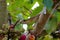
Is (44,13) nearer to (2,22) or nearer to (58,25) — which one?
(58,25)

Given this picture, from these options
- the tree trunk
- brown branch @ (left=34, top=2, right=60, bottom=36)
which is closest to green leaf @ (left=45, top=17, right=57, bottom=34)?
brown branch @ (left=34, top=2, right=60, bottom=36)

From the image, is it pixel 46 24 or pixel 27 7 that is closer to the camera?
pixel 46 24

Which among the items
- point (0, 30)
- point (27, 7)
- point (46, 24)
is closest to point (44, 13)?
point (46, 24)

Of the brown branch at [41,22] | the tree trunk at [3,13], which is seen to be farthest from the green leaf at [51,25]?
the tree trunk at [3,13]

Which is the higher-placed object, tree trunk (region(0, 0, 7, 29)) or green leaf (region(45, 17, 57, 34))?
tree trunk (region(0, 0, 7, 29))

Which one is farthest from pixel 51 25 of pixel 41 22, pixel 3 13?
pixel 3 13

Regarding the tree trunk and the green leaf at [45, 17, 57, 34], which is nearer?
the green leaf at [45, 17, 57, 34]

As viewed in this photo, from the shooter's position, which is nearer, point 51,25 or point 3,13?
point 51,25

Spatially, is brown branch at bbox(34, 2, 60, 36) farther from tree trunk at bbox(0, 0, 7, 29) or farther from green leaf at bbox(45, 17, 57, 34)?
tree trunk at bbox(0, 0, 7, 29)

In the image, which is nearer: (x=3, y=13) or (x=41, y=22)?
(x=41, y=22)

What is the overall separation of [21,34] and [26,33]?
0.7 inches

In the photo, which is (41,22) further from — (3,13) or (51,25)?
(3,13)

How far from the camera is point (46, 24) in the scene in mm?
564

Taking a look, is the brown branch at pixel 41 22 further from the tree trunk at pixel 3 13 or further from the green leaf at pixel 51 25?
the tree trunk at pixel 3 13
